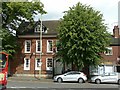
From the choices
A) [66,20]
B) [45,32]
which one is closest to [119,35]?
[45,32]

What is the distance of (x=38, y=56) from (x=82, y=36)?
12869 millimetres

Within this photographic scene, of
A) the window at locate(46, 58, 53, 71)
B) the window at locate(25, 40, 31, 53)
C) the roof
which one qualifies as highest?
the roof

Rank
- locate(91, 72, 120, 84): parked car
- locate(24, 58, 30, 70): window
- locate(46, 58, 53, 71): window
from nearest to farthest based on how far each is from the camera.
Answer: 1. locate(91, 72, 120, 84): parked car
2. locate(46, 58, 53, 71): window
3. locate(24, 58, 30, 70): window

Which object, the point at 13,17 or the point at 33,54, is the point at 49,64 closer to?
the point at 33,54

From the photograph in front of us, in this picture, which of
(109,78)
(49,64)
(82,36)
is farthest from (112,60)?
(109,78)

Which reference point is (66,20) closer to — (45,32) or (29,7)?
(29,7)

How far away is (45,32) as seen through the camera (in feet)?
164

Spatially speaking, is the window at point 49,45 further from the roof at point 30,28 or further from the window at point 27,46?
the window at point 27,46

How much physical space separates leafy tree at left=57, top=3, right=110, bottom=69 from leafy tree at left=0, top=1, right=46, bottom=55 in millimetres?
6598

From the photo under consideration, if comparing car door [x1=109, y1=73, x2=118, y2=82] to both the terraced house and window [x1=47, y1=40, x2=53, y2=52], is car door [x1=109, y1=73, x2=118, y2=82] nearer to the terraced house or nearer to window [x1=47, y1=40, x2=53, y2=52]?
the terraced house

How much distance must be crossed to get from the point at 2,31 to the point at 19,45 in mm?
6006

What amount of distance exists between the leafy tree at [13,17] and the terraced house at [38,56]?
2.81 m

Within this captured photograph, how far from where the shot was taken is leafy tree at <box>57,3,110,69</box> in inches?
1529

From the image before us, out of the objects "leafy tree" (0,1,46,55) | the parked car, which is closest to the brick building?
"leafy tree" (0,1,46,55)
